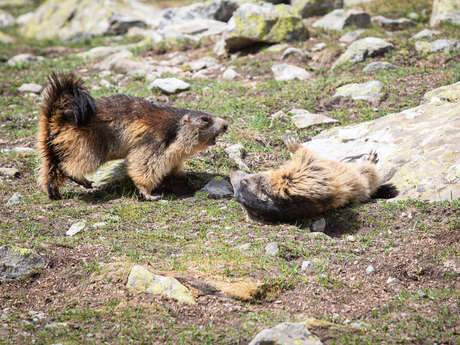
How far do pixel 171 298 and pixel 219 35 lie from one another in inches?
552

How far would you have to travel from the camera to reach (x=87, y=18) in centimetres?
2452

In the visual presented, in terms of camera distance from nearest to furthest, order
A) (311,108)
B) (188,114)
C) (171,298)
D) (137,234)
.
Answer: (171,298), (137,234), (188,114), (311,108)

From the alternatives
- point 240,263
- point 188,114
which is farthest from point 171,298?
point 188,114

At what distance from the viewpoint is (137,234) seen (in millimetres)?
7613

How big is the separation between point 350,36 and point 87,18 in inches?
559

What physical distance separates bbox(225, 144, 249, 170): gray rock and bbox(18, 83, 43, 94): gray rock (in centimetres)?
755

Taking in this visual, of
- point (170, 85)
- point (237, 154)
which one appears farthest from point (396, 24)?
point (237, 154)

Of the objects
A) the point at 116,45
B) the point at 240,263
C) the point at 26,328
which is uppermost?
the point at 26,328

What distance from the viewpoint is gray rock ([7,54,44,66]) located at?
699 inches

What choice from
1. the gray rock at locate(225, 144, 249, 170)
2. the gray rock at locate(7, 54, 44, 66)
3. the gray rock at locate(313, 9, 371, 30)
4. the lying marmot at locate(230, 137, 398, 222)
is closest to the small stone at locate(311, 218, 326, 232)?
the lying marmot at locate(230, 137, 398, 222)

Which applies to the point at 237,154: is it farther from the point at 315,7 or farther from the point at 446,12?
the point at 315,7

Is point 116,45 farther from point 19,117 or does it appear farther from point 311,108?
point 311,108

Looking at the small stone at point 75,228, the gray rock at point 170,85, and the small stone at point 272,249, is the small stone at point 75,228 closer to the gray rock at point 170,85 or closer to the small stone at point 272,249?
the small stone at point 272,249

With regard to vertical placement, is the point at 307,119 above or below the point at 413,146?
below
